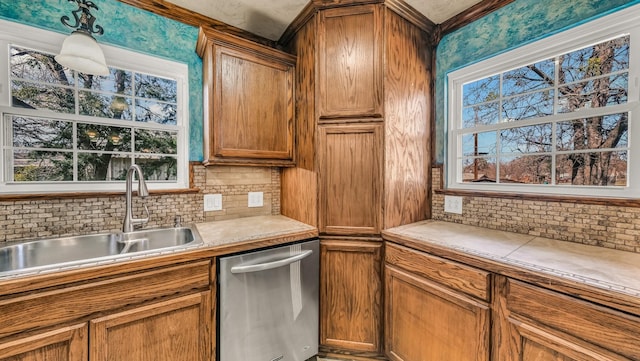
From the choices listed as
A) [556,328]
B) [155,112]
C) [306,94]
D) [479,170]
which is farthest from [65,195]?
[479,170]

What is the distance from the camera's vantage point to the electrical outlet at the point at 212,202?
190cm

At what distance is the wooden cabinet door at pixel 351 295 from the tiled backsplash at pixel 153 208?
2.56 ft

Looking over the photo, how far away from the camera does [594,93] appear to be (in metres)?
1.39

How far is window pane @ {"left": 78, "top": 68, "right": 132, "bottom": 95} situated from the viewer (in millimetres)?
1584

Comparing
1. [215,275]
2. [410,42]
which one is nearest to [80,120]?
[215,275]

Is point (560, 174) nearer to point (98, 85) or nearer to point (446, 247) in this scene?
point (446, 247)

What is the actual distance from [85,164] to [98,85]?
0.53 meters

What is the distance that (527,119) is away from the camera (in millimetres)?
1602

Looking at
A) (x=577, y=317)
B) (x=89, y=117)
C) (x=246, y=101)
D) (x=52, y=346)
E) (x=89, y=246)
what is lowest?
(x=52, y=346)

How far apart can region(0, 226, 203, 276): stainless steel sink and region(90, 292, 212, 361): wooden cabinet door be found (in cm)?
28

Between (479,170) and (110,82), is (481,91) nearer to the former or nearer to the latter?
(479,170)

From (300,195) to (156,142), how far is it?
3.73ft

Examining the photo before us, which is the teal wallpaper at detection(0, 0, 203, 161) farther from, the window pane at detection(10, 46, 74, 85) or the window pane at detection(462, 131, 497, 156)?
the window pane at detection(462, 131, 497, 156)

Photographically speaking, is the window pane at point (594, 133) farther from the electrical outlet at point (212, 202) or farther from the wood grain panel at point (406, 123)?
the electrical outlet at point (212, 202)
